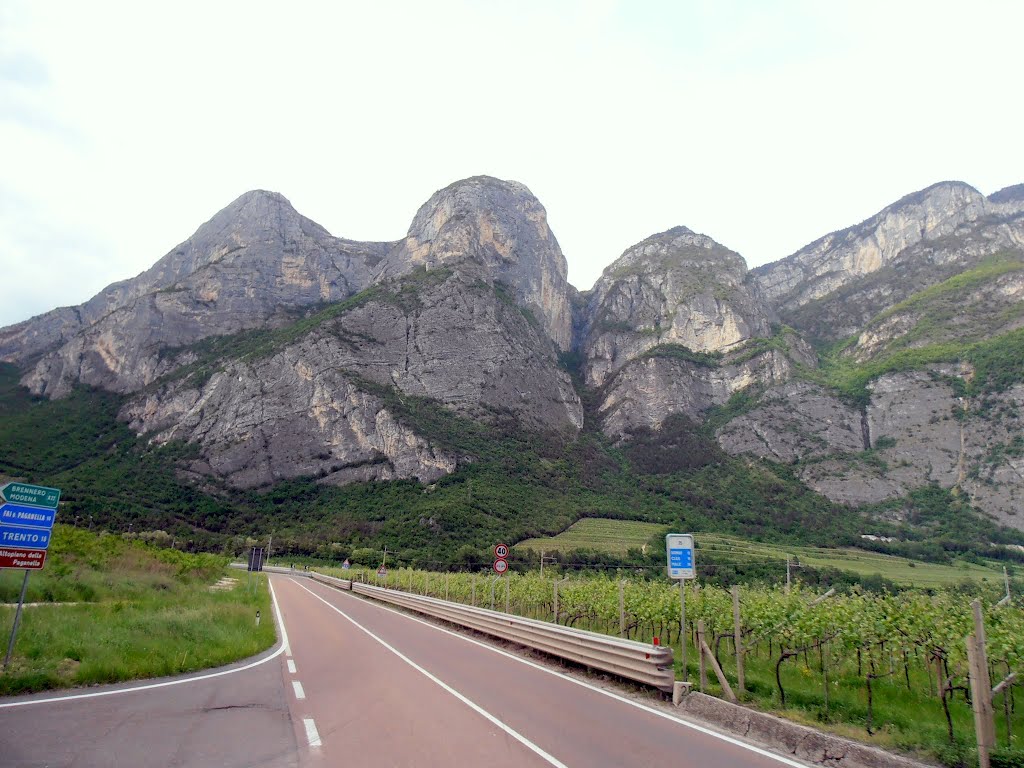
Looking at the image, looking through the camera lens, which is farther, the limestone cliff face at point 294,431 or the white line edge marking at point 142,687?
the limestone cliff face at point 294,431

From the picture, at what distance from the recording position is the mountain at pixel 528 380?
9131 centimetres

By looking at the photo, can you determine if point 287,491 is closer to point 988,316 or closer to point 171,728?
point 171,728

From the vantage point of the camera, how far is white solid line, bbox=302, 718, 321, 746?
622 cm

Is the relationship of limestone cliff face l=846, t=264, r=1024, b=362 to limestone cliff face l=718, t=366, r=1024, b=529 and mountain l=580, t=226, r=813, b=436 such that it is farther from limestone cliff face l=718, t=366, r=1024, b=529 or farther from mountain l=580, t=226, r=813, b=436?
limestone cliff face l=718, t=366, r=1024, b=529

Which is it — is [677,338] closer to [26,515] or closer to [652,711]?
[652,711]

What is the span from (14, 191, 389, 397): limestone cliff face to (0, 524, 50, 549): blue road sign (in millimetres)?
132481

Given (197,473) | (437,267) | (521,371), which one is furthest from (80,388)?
(521,371)

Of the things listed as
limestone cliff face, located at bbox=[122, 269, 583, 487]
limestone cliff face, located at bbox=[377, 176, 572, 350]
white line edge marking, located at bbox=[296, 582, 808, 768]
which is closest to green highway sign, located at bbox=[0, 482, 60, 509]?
white line edge marking, located at bbox=[296, 582, 808, 768]

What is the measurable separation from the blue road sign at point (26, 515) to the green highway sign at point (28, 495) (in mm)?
80

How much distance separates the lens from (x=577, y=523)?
8450 centimetres

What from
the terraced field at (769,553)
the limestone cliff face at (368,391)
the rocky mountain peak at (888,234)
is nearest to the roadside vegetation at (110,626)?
the terraced field at (769,553)

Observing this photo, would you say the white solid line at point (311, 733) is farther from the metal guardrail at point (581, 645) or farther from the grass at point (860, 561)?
the grass at point (860, 561)

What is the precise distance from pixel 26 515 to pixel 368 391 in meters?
92.7

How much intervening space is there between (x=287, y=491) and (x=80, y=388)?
70.5 metres
